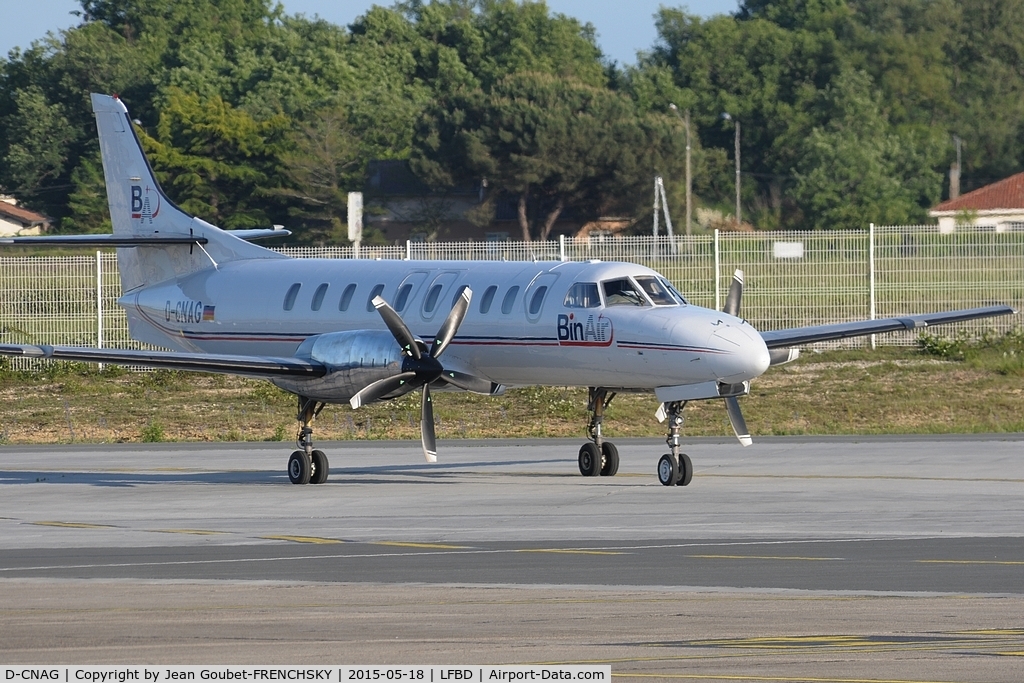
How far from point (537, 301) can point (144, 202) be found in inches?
331

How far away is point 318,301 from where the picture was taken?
2386 centimetres

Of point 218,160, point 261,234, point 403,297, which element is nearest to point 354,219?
point 261,234

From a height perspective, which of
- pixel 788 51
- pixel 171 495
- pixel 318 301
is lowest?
pixel 171 495

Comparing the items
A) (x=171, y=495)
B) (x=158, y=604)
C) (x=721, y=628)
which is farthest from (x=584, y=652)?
(x=171, y=495)

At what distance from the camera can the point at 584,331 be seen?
21281mm

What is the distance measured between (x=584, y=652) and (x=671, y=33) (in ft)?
359

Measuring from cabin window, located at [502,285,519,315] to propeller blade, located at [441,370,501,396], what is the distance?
3.47 ft

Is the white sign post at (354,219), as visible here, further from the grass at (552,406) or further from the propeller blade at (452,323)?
the propeller blade at (452,323)

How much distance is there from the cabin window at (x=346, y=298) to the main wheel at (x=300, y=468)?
8.38 ft

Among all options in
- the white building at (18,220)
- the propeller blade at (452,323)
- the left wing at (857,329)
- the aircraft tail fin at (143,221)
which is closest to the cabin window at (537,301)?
the propeller blade at (452,323)

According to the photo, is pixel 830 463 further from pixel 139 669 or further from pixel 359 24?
pixel 359 24

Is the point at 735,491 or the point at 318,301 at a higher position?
the point at 318,301

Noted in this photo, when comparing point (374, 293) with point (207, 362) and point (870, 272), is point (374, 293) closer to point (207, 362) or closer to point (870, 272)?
point (207, 362)

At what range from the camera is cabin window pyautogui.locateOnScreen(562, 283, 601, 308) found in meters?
21.4
